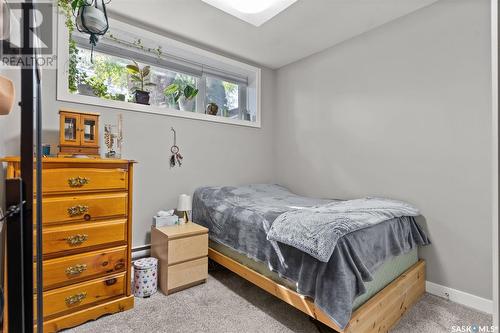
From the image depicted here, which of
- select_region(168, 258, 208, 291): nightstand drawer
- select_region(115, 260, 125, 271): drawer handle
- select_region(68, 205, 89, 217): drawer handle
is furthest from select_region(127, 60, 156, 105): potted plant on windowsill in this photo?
select_region(168, 258, 208, 291): nightstand drawer

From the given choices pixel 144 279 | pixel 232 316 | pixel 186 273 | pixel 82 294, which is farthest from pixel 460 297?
pixel 82 294

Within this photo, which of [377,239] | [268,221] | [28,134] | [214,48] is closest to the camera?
[28,134]

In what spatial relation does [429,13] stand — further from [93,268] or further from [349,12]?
[93,268]

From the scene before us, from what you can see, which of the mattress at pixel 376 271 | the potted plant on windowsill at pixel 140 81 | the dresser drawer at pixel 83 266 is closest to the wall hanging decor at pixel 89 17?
the potted plant on windowsill at pixel 140 81

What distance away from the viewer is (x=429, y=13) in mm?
2174

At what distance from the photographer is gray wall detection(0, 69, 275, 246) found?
81.1 inches

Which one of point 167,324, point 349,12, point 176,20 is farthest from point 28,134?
point 349,12

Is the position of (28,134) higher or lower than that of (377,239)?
higher

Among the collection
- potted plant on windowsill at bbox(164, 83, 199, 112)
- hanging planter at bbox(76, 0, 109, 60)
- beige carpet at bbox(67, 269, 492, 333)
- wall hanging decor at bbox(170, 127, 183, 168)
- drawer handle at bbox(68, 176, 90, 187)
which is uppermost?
hanging planter at bbox(76, 0, 109, 60)

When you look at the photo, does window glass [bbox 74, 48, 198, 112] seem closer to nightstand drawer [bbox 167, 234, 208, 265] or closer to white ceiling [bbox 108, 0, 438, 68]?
white ceiling [bbox 108, 0, 438, 68]

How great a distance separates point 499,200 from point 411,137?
1.99 metres

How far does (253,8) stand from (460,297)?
299 cm

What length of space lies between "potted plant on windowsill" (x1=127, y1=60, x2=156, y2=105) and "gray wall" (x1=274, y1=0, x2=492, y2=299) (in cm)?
196

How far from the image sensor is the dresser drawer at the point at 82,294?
155 centimetres
